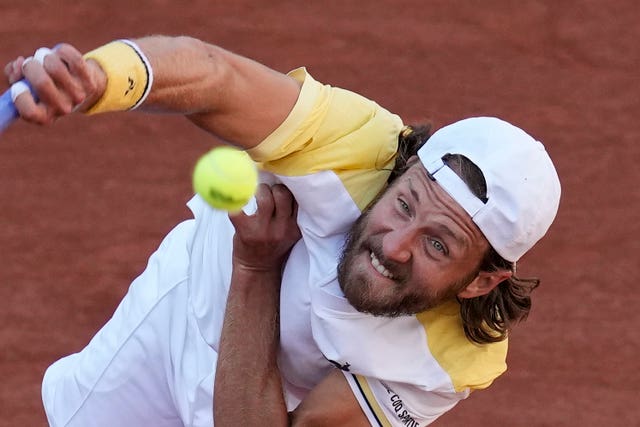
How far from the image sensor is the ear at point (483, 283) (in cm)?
313

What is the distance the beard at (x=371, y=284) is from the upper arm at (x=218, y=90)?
0.31 metres

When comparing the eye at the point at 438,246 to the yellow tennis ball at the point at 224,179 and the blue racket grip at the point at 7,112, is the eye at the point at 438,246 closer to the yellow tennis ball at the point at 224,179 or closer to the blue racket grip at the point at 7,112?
the yellow tennis ball at the point at 224,179

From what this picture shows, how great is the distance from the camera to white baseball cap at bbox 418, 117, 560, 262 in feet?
9.89

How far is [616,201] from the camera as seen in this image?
517 cm

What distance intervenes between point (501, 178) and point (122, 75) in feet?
3.12

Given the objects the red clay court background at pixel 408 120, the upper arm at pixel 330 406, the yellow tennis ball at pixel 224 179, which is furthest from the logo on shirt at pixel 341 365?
the red clay court background at pixel 408 120

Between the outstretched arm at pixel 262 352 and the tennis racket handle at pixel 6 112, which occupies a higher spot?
the tennis racket handle at pixel 6 112

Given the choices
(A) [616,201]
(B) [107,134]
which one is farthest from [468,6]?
(B) [107,134]

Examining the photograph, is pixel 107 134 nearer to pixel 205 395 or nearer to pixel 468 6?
pixel 468 6

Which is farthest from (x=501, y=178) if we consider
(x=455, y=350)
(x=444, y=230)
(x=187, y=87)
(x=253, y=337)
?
(x=187, y=87)

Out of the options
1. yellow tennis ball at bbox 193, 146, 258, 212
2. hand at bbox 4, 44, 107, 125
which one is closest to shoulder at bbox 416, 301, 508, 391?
yellow tennis ball at bbox 193, 146, 258, 212

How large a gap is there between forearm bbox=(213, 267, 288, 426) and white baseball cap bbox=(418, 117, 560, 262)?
19.0 inches

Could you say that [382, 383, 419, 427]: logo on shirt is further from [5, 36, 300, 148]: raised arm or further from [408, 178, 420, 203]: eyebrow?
[5, 36, 300, 148]: raised arm

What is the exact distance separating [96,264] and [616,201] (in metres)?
1.85
